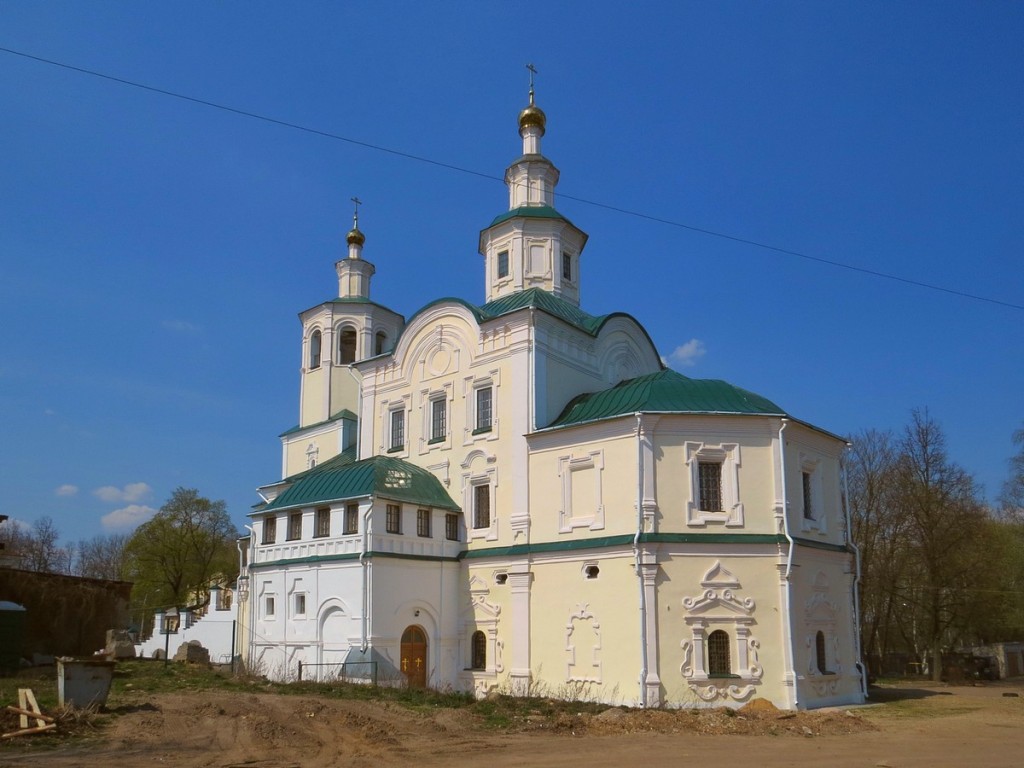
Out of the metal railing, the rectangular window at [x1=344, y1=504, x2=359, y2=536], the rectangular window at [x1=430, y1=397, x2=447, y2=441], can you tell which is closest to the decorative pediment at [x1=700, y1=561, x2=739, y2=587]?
the metal railing

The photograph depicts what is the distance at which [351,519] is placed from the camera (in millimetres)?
24453

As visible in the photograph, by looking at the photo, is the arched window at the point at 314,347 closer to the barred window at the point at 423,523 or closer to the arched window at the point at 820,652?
the barred window at the point at 423,523

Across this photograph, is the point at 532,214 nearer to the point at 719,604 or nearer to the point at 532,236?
the point at 532,236

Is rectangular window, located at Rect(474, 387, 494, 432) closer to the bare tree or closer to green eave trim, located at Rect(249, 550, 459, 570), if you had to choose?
green eave trim, located at Rect(249, 550, 459, 570)

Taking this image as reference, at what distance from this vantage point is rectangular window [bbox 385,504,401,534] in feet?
80.0

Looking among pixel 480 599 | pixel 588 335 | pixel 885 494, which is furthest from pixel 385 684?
pixel 885 494

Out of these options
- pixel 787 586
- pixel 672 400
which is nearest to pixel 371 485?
pixel 672 400

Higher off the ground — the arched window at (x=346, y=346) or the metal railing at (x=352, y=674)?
the arched window at (x=346, y=346)

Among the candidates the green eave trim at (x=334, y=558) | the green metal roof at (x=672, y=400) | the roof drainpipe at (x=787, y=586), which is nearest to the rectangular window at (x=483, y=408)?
the green metal roof at (x=672, y=400)

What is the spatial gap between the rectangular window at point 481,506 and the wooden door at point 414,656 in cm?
343

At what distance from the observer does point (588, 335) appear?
2750cm

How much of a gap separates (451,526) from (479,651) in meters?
3.61

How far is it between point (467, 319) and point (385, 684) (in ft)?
35.6

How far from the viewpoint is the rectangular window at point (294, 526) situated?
85.5 ft
